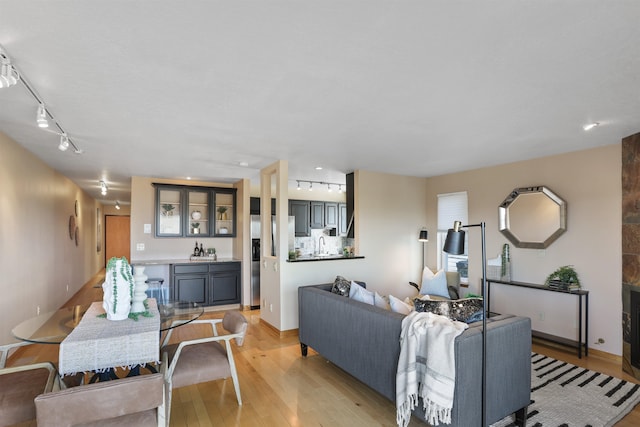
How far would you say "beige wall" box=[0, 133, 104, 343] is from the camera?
11.6ft

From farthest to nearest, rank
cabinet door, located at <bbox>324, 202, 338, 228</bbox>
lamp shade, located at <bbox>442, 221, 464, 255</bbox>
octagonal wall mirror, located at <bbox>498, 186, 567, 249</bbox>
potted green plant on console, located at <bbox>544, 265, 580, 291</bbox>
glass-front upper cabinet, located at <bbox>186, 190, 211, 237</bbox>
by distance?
1. cabinet door, located at <bbox>324, 202, 338, 228</bbox>
2. glass-front upper cabinet, located at <bbox>186, 190, 211, 237</bbox>
3. octagonal wall mirror, located at <bbox>498, 186, 567, 249</bbox>
4. potted green plant on console, located at <bbox>544, 265, 580, 291</bbox>
5. lamp shade, located at <bbox>442, 221, 464, 255</bbox>

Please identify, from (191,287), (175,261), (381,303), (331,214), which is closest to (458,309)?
(381,303)

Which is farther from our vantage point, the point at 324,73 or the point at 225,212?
the point at 225,212

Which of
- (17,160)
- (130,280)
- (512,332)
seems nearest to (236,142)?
(130,280)

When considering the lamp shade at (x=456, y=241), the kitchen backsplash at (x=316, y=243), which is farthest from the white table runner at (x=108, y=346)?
the kitchen backsplash at (x=316, y=243)

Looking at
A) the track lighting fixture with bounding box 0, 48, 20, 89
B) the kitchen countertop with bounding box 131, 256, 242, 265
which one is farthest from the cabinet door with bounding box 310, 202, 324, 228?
the track lighting fixture with bounding box 0, 48, 20, 89

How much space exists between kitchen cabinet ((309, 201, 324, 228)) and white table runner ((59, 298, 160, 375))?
5.55 meters

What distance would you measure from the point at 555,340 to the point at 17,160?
6646mm

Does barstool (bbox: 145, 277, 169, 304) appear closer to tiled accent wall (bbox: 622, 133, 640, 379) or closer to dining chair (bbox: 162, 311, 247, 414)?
dining chair (bbox: 162, 311, 247, 414)

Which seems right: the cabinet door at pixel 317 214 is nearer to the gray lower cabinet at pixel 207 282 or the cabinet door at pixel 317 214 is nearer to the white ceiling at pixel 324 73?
the gray lower cabinet at pixel 207 282

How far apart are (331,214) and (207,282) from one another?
3277 mm

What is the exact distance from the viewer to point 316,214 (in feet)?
25.7

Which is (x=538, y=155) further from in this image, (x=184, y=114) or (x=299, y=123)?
(x=184, y=114)

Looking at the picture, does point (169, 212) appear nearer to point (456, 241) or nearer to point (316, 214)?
point (316, 214)
